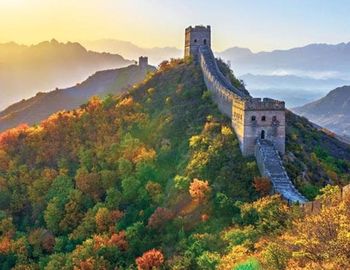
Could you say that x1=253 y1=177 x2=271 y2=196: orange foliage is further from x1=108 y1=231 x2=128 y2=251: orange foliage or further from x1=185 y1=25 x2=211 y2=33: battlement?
x1=185 y1=25 x2=211 y2=33: battlement

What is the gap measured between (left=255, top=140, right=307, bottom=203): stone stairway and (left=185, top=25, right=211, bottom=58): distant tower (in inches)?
1432

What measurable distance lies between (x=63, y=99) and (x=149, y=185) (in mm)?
137123

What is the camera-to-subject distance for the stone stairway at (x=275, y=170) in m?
44.0

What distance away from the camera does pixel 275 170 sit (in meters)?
47.9

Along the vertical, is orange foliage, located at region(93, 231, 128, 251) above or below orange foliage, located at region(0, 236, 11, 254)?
above

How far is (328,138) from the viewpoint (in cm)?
8869

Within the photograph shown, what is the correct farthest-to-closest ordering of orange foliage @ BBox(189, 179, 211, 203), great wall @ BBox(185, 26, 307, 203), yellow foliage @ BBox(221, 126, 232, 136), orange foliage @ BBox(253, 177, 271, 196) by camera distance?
yellow foliage @ BBox(221, 126, 232, 136) < orange foliage @ BBox(189, 179, 211, 203) < great wall @ BBox(185, 26, 307, 203) < orange foliage @ BBox(253, 177, 271, 196)

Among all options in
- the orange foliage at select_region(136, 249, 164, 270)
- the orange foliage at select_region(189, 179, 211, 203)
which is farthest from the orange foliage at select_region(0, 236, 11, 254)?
the orange foliage at select_region(189, 179, 211, 203)

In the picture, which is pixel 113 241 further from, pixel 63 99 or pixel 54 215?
pixel 63 99

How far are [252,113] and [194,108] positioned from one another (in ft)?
62.2

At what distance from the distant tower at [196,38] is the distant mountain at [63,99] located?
2724 inches

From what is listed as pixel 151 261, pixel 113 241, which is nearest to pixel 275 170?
pixel 151 261

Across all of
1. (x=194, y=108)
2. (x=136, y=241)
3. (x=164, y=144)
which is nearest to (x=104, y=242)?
(x=136, y=241)

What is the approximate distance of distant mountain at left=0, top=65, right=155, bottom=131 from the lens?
166875mm
